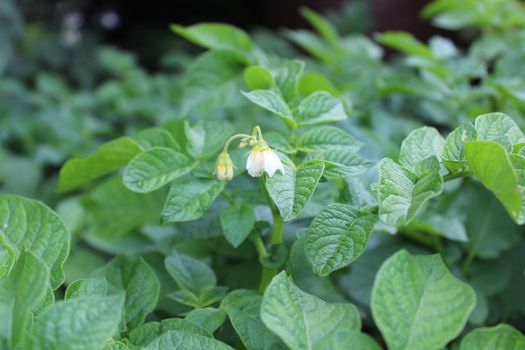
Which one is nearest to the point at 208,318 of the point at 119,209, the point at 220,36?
the point at 119,209

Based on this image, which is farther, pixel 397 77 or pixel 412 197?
Result: pixel 397 77

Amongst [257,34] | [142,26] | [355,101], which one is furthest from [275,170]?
[142,26]

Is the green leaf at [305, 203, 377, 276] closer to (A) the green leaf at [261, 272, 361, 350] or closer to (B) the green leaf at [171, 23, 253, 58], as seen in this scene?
(A) the green leaf at [261, 272, 361, 350]

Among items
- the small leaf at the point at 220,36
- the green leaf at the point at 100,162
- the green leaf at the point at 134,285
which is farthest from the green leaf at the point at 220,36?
the green leaf at the point at 134,285

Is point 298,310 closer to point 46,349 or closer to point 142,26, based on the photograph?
point 46,349

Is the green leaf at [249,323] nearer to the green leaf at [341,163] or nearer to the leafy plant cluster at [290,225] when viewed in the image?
the leafy plant cluster at [290,225]

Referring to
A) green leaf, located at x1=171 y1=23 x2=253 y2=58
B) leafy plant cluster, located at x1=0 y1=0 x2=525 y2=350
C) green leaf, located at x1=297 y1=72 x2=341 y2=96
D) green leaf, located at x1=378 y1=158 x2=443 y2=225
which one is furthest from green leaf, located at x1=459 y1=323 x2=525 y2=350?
green leaf, located at x1=171 y1=23 x2=253 y2=58

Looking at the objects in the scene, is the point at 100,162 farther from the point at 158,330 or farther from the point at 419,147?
the point at 419,147
